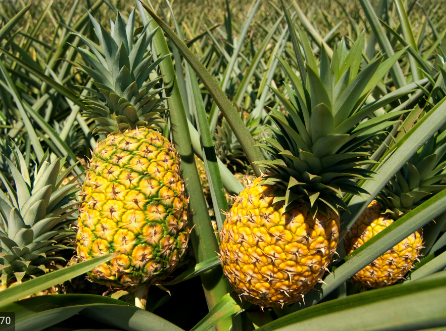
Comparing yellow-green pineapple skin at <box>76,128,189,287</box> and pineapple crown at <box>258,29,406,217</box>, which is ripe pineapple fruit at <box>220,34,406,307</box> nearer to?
pineapple crown at <box>258,29,406,217</box>

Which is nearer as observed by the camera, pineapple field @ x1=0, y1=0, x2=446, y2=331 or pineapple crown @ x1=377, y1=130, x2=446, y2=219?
pineapple field @ x1=0, y1=0, x2=446, y2=331

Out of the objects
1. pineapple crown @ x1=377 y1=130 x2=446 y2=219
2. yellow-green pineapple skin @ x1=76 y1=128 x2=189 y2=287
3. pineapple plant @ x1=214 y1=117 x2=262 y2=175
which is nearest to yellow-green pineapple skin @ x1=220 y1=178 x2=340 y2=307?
yellow-green pineapple skin @ x1=76 y1=128 x2=189 y2=287

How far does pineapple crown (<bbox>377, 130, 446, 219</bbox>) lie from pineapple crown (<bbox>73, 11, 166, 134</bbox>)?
98 centimetres

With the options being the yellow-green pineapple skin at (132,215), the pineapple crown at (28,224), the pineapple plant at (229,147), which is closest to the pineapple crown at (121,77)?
the yellow-green pineapple skin at (132,215)

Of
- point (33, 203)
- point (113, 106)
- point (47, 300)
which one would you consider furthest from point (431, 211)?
point (33, 203)

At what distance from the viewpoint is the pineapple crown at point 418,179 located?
1.00m

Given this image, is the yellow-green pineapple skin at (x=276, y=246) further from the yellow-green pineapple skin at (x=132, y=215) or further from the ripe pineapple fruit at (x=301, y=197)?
the yellow-green pineapple skin at (x=132, y=215)

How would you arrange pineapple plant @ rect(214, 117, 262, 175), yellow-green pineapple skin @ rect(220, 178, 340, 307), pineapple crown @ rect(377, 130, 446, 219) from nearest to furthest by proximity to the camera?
yellow-green pineapple skin @ rect(220, 178, 340, 307)
pineapple crown @ rect(377, 130, 446, 219)
pineapple plant @ rect(214, 117, 262, 175)

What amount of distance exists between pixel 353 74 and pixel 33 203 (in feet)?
3.57

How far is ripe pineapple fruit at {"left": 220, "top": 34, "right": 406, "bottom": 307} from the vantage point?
0.77m

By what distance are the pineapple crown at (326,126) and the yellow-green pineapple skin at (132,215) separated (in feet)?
1.22

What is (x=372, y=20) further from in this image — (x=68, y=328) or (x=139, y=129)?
(x=68, y=328)

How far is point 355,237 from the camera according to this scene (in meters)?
1.13

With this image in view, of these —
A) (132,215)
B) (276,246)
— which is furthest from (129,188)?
(276,246)
